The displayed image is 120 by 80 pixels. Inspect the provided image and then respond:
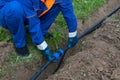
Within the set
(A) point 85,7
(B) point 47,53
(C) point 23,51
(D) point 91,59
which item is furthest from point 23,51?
(A) point 85,7

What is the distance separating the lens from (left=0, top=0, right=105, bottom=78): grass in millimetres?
3785

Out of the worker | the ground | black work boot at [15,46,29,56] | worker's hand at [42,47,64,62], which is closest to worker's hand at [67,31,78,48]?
the worker

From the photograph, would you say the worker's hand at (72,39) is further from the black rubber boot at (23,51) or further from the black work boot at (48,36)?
the black rubber boot at (23,51)

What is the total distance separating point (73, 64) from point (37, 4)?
77 centimetres

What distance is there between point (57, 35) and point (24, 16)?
2.39 feet

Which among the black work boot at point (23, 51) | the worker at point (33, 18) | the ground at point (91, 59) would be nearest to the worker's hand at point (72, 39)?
the worker at point (33, 18)

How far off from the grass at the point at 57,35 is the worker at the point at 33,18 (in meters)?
0.10

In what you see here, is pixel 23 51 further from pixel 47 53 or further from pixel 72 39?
pixel 72 39

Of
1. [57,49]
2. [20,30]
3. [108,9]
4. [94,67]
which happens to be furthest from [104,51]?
[108,9]

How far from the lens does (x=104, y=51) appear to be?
11.8 ft

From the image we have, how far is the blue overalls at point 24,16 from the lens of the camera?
3490 mm

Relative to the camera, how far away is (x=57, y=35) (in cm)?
417

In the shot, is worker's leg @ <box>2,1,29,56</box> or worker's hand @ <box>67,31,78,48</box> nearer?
worker's leg @ <box>2,1,29,56</box>

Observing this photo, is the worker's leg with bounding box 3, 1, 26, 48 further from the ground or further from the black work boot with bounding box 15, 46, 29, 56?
the ground
